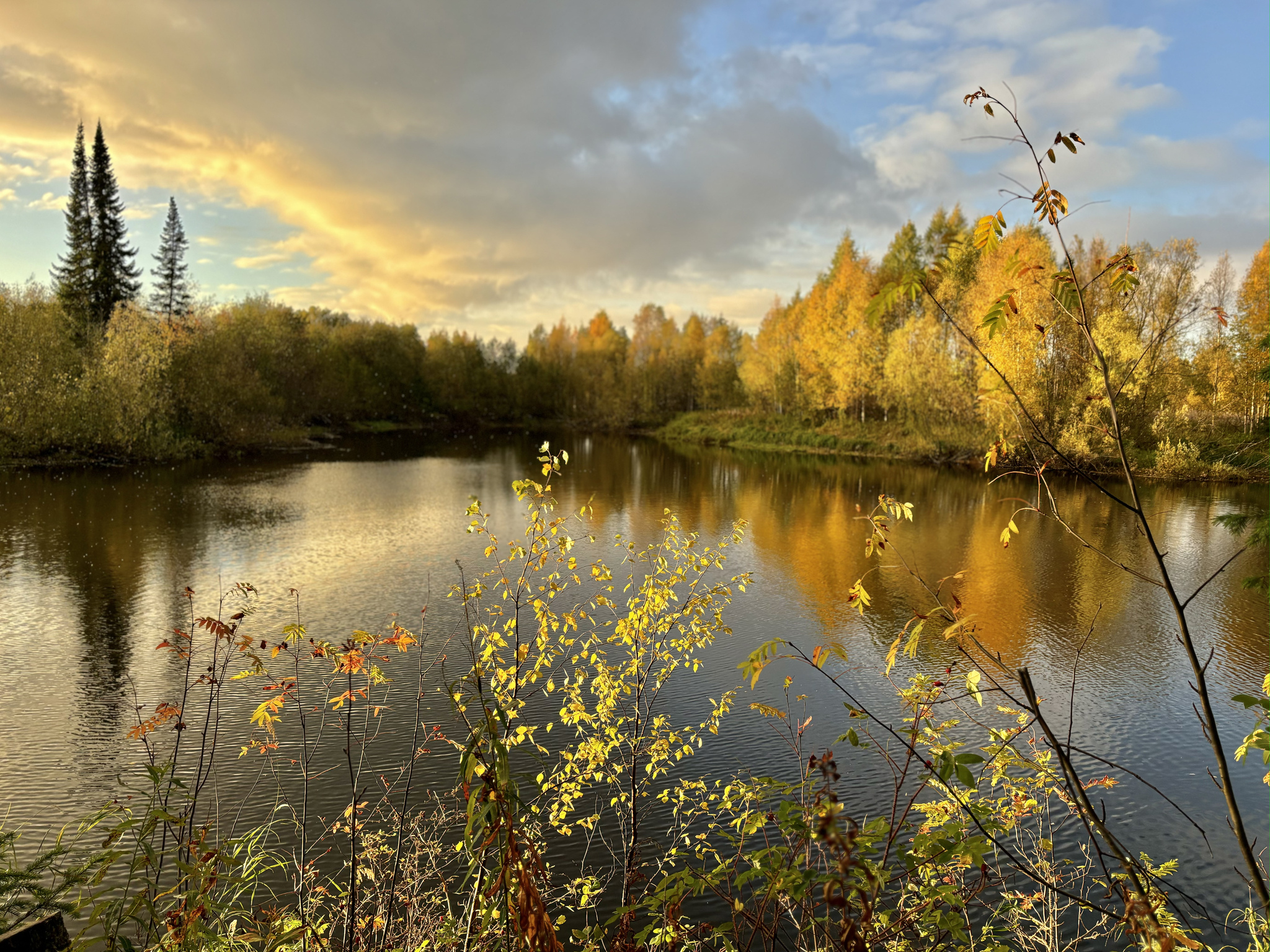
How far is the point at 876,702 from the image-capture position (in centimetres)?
918

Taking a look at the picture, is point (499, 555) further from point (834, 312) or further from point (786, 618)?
point (834, 312)

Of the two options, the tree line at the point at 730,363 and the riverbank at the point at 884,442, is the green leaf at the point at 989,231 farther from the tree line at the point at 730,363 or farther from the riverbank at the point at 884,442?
the riverbank at the point at 884,442

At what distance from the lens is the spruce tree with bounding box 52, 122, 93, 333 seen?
37.6 metres

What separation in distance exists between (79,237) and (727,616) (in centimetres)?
4390

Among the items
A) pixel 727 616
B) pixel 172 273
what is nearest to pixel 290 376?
pixel 172 273

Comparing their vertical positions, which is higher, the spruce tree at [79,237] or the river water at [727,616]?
the spruce tree at [79,237]

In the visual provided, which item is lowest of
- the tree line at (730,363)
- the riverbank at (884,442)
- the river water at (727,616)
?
the river water at (727,616)

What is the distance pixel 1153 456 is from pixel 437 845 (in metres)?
34.1

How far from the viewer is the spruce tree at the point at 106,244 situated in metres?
38.4

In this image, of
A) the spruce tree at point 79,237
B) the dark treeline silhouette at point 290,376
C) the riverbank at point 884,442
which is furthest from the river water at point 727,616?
the spruce tree at point 79,237

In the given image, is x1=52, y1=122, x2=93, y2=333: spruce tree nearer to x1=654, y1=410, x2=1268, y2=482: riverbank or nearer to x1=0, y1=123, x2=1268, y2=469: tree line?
x1=0, y1=123, x2=1268, y2=469: tree line

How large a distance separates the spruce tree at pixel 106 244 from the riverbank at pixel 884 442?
115 feet

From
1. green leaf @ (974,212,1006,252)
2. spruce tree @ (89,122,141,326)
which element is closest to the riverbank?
green leaf @ (974,212,1006,252)

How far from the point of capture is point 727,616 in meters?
12.3
